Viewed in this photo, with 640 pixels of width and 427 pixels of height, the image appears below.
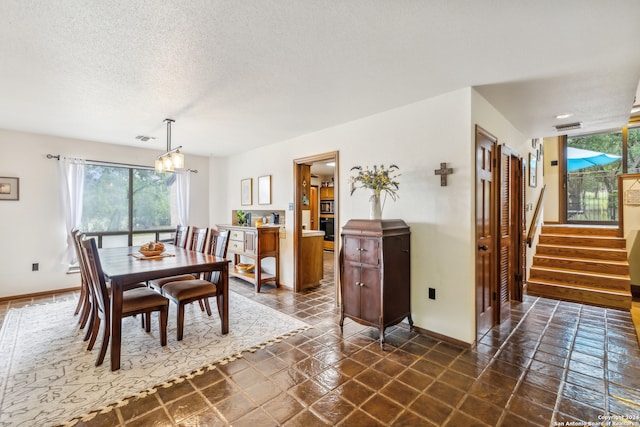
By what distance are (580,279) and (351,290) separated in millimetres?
3706

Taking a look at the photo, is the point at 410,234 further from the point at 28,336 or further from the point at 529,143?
the point at 28,336

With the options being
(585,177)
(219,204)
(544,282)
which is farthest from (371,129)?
(585,177)

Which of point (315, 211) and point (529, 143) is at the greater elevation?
point (529, 143)

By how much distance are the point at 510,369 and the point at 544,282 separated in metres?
2.83

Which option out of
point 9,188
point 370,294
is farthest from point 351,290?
point 9,188

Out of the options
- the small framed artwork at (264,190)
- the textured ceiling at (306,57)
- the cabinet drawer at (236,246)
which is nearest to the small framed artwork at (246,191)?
the small framed artwork at (264,190)

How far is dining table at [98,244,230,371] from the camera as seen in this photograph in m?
2.38

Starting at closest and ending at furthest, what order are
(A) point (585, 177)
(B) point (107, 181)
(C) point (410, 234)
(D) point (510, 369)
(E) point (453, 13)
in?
(E) point (453, 13) < (D) point (510, 369) < (C) point (410, 234) < (B) point (107, 181) < (A) point (585, 177)

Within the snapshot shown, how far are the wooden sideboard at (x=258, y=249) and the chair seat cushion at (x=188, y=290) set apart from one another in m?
1.54

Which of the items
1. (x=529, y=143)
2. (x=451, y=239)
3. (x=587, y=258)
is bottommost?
(x=587, y=258)

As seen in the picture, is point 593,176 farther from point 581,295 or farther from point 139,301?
point 139,301

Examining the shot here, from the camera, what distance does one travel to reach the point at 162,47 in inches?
81.2

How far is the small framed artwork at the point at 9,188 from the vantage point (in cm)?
422

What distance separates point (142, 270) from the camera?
2586 mm
